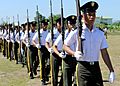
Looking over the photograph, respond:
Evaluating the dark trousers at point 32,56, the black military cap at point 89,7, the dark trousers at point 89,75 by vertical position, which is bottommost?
the dark trousers at point 89,75

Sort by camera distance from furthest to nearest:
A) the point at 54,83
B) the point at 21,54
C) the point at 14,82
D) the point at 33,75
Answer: the point at 21,54 → the point at 33,75 → the point at 14,82 → the point at 54,83

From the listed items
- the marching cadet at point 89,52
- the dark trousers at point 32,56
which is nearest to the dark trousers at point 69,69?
the marching cadet at point 89,52

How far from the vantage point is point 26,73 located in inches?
638

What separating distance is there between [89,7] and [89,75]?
1.15 metres

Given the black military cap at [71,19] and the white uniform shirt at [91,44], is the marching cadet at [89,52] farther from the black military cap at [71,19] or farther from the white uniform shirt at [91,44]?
the black military cap at [71,19]

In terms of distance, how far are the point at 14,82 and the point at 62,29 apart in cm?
464

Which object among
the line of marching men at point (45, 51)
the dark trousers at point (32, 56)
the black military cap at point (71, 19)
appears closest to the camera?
the line of marching men at point (45, 51)

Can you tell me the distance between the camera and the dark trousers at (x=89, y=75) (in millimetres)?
6590

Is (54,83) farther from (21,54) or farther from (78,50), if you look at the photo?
(21,54)

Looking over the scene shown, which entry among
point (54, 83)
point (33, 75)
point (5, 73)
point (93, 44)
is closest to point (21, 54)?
point (5, 73)

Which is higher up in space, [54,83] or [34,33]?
[34,33]

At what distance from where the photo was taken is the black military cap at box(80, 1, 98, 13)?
6.71 meters

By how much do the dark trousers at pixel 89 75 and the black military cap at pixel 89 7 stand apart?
0.89 metres

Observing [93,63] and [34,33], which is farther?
[34,33]
